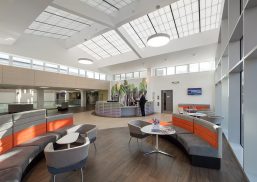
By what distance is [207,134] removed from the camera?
3277 millimetres

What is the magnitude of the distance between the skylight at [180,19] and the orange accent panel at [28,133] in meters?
7.14

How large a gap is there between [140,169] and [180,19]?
7614mm

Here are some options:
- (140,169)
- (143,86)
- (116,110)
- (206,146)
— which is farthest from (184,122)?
(143,86)

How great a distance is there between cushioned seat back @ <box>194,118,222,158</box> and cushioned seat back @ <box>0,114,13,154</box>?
4.81m

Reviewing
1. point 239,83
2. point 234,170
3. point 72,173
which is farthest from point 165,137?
point 72,173

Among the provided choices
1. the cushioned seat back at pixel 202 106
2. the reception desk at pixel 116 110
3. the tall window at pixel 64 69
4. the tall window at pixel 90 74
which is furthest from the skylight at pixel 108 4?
the cushioned seat back at pixel 202 106

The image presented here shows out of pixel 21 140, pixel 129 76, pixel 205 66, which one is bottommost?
pixel 21 140

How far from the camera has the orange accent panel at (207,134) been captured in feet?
9.67

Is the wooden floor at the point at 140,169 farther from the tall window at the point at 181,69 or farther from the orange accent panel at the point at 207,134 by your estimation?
the tall window at the point at 181,69

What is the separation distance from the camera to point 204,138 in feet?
11.2

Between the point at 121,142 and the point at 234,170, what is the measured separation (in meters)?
3.18

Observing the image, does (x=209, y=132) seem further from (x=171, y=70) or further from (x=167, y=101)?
(x=171, y=70)

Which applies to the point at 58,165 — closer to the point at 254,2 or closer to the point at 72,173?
the point at 72,173

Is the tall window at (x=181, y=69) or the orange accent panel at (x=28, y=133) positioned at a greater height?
the tall window at (x=181, y=69)
